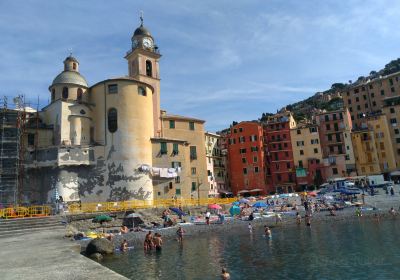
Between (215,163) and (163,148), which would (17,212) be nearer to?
(163,148)

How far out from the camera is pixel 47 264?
1430 centimetres

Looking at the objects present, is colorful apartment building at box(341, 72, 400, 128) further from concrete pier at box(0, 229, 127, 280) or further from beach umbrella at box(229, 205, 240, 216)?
concrete pier at box(0, 229, 127, 280)

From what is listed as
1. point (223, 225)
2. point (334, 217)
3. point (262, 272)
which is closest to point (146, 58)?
point (223, 225)

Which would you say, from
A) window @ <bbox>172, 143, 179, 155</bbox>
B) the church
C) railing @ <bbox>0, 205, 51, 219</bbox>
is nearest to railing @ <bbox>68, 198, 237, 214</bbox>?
the church

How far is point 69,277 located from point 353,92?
342 feet

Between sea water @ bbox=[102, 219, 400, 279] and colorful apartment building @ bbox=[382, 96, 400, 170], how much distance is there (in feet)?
172

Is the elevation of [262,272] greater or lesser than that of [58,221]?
lesser

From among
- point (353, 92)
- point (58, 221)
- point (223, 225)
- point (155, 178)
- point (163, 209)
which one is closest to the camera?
point (58, 221)

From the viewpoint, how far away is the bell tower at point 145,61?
2281 inches

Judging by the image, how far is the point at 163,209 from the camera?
43594mm

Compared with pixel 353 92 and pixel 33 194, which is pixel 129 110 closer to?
pixel 33 194

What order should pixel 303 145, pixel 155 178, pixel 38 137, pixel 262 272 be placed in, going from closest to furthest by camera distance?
pixel 262 272 < pixel 38 137 < pixel 155 178 < pixel 303 145

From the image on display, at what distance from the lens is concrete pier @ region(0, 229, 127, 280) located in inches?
468

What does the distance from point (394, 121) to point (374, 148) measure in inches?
356
